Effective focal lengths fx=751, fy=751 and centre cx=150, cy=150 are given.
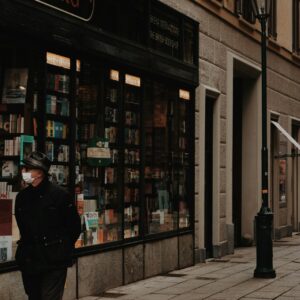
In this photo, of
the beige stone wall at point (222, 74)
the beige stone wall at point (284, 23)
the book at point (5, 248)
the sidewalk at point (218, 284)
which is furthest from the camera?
the beige stone wall at point (284, 23)

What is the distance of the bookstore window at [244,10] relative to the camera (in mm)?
18013

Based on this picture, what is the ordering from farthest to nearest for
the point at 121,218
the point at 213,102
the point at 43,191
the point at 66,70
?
the point at 213,102 → the point at 121,218 → the point at 66,70 → the point at 43,191

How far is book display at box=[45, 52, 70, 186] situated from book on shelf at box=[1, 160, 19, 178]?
2.52 feet

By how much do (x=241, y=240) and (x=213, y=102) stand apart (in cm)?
471

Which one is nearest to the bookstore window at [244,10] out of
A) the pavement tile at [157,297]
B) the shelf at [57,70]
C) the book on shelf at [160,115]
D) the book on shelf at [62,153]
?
the book on shelf at [160,115]

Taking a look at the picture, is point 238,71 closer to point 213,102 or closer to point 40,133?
point 213,102

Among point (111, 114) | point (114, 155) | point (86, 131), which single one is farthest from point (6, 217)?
point (111, 114)

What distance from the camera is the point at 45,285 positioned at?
21.8ft

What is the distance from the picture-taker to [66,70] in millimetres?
10750

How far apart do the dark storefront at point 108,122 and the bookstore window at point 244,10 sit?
320 centimetres

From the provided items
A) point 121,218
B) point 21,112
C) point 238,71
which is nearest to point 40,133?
point 21,112

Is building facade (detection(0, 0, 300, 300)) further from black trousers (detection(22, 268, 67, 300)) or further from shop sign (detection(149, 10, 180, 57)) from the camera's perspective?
black trousers (detection(22, 268, 67, 300))

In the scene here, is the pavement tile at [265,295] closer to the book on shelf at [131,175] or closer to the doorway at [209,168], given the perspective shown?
the book on shelf at [131,175]

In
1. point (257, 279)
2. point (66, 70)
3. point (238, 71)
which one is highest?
point (238, 71)
